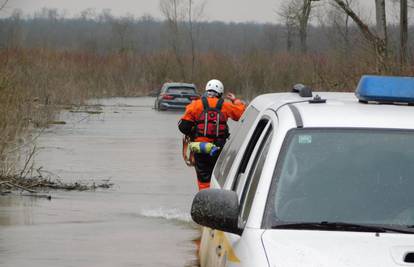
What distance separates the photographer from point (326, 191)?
5426 millimetres

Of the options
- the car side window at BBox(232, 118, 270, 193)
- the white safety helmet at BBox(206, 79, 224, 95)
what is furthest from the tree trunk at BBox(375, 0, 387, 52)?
the car side window at BBox(232, 118, 270, 193)

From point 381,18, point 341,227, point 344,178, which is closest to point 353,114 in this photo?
point 344,178

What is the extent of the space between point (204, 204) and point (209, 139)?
6.40 m

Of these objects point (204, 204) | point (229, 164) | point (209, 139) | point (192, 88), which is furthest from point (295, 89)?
point (192, 88)

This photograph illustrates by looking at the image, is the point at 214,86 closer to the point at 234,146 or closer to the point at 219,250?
the point at 234,146

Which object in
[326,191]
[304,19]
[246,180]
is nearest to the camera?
[326,191]

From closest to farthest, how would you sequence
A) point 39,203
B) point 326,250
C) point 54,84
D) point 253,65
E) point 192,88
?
point 326,250 < point 39,203 < point 54,84 < point 192,88 < point 253,65

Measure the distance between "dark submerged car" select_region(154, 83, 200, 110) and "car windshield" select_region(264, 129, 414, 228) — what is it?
39345mm

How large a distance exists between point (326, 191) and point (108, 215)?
8.21 metres

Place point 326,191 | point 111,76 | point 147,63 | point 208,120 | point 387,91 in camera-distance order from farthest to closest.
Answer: point 147,63 < point 111,76 < point 208,120 < point 387,91 < point 326,191

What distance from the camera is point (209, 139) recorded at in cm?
1166

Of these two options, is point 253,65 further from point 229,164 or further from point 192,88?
point 229,164

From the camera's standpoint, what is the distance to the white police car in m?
4.89

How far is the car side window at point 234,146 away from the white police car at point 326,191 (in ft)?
3.02
